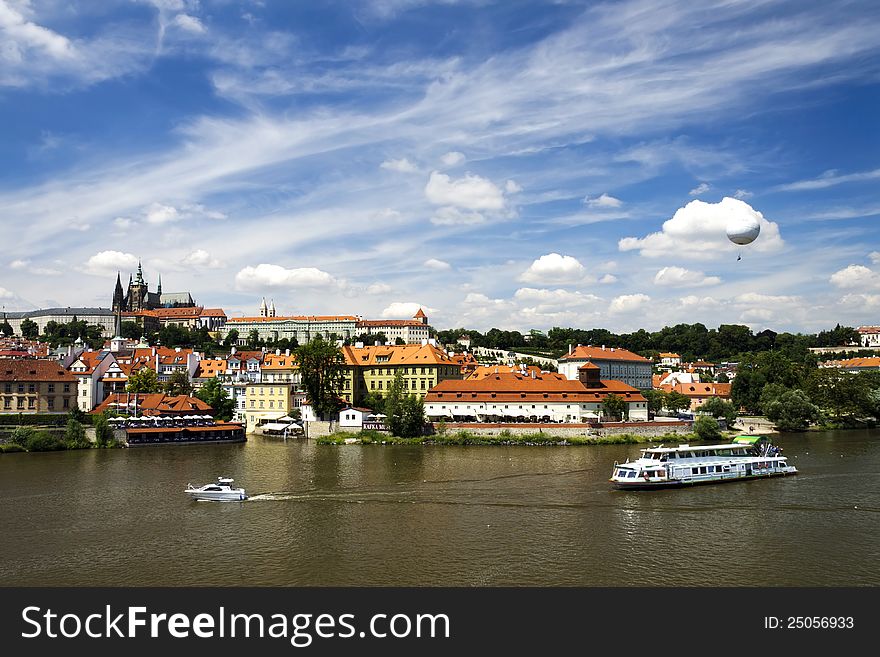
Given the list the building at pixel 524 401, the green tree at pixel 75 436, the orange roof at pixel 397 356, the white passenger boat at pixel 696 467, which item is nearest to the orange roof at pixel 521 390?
the building at pixel 524 401

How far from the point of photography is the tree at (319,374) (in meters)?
57.2

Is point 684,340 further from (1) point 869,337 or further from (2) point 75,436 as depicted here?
(2) point 75,436

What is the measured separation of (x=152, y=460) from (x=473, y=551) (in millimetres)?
26467

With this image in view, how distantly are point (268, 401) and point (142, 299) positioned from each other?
5058 inches

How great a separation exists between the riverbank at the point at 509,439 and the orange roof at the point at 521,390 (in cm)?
492

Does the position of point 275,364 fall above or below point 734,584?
above

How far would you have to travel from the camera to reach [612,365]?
74750 millimetres

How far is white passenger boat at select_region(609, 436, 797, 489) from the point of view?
31297mm

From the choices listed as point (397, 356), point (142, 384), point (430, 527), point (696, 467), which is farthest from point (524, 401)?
point (142, 384)
